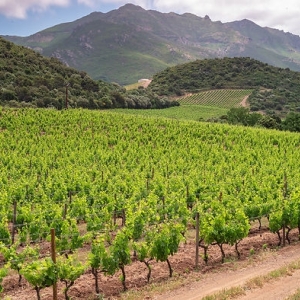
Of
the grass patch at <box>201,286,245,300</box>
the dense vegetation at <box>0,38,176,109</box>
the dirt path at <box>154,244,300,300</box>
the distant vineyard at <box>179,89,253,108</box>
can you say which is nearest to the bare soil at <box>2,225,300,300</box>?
the dirt path at <box>154,244,300,300</box>

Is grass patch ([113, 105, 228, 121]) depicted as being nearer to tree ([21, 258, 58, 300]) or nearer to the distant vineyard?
the distant vineyard

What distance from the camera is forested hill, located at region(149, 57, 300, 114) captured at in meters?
89.6

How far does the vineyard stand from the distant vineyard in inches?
1798

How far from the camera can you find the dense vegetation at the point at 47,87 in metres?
A: 58.5

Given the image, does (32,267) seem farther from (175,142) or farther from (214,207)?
(175,142)

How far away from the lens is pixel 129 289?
1127 centimetres

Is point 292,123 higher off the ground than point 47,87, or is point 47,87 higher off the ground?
point 47,87

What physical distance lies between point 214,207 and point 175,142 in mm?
24649

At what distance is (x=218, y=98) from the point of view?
3760 inches

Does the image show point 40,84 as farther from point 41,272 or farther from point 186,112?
point 41,272

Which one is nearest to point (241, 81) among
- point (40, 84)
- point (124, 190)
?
point (40, 84)

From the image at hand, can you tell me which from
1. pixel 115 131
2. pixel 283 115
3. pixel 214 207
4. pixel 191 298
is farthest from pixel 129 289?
pixel 283 115

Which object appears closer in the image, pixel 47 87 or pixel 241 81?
pixel 47 87

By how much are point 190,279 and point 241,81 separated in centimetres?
9652
